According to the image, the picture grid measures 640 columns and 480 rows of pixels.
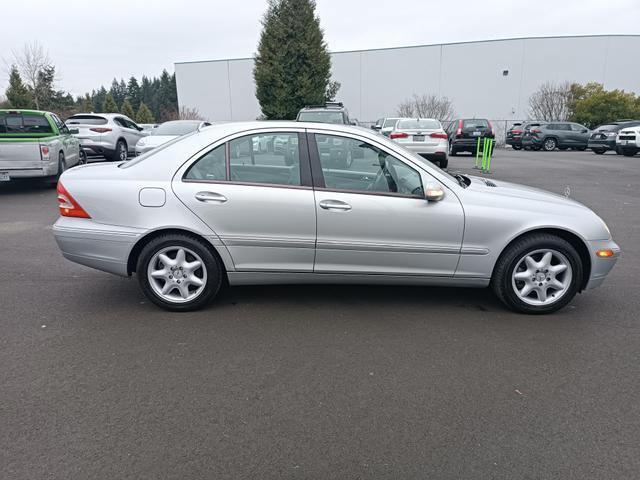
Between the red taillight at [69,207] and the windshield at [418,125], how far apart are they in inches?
471

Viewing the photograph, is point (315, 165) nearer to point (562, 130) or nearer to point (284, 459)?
point (284, 459)

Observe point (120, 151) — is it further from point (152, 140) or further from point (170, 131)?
point (152, 140)

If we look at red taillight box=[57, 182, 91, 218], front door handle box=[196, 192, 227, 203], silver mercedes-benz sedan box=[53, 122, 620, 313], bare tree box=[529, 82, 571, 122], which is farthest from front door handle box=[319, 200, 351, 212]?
bare tree box=[529, 82, 571, 122]

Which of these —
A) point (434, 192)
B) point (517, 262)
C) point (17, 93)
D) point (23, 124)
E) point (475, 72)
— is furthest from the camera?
point (475, 72)

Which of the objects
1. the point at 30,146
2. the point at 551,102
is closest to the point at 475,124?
the point at 30,146

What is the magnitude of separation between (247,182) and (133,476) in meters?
2.48

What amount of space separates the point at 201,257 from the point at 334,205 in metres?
1.19

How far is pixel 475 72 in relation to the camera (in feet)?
140

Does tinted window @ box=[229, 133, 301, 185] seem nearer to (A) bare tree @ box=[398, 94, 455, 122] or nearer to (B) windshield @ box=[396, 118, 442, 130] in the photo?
(B) windshield @ box=[396, 118, 442, 130]

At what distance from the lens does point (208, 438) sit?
8.74 ft

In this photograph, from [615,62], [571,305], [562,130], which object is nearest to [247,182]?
[571,305]

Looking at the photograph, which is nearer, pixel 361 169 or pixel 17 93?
pixel 361 169

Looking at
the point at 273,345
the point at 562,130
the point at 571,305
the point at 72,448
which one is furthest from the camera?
the point at 562,130

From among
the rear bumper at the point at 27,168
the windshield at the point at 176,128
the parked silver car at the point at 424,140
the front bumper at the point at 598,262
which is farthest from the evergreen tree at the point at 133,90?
the front bumper at the point at 598,262
